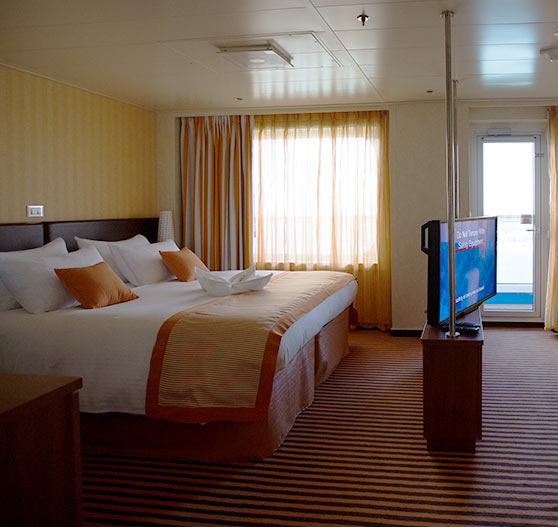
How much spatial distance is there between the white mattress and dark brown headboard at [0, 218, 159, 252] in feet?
2.96

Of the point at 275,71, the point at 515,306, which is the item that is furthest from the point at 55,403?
the point at 515,306

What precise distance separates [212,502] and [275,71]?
3252 mm

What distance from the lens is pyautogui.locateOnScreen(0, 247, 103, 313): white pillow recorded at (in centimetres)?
369

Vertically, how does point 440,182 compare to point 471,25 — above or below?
below

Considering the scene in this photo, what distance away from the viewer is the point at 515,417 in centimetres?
377

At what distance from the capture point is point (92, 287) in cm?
382

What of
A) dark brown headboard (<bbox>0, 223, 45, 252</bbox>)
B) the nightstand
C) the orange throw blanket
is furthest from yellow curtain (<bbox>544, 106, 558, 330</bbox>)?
the nightstand

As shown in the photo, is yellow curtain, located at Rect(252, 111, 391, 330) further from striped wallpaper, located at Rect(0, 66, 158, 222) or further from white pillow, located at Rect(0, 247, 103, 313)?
white pillow, located at Rect(0, 247, 103, 313)

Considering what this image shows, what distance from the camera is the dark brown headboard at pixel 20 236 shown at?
4316 millimetres

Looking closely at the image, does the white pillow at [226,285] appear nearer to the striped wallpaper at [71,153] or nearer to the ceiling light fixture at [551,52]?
the striped wallpaper at [71,153]

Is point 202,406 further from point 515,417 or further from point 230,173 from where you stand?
point 230,173

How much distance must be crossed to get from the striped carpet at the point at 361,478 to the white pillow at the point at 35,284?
97 cm

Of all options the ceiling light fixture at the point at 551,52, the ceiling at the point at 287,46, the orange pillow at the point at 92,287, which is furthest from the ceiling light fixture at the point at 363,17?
the orange pillow at the point at 92,287

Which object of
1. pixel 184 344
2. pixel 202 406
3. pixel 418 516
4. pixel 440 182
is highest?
pixel 440 182
